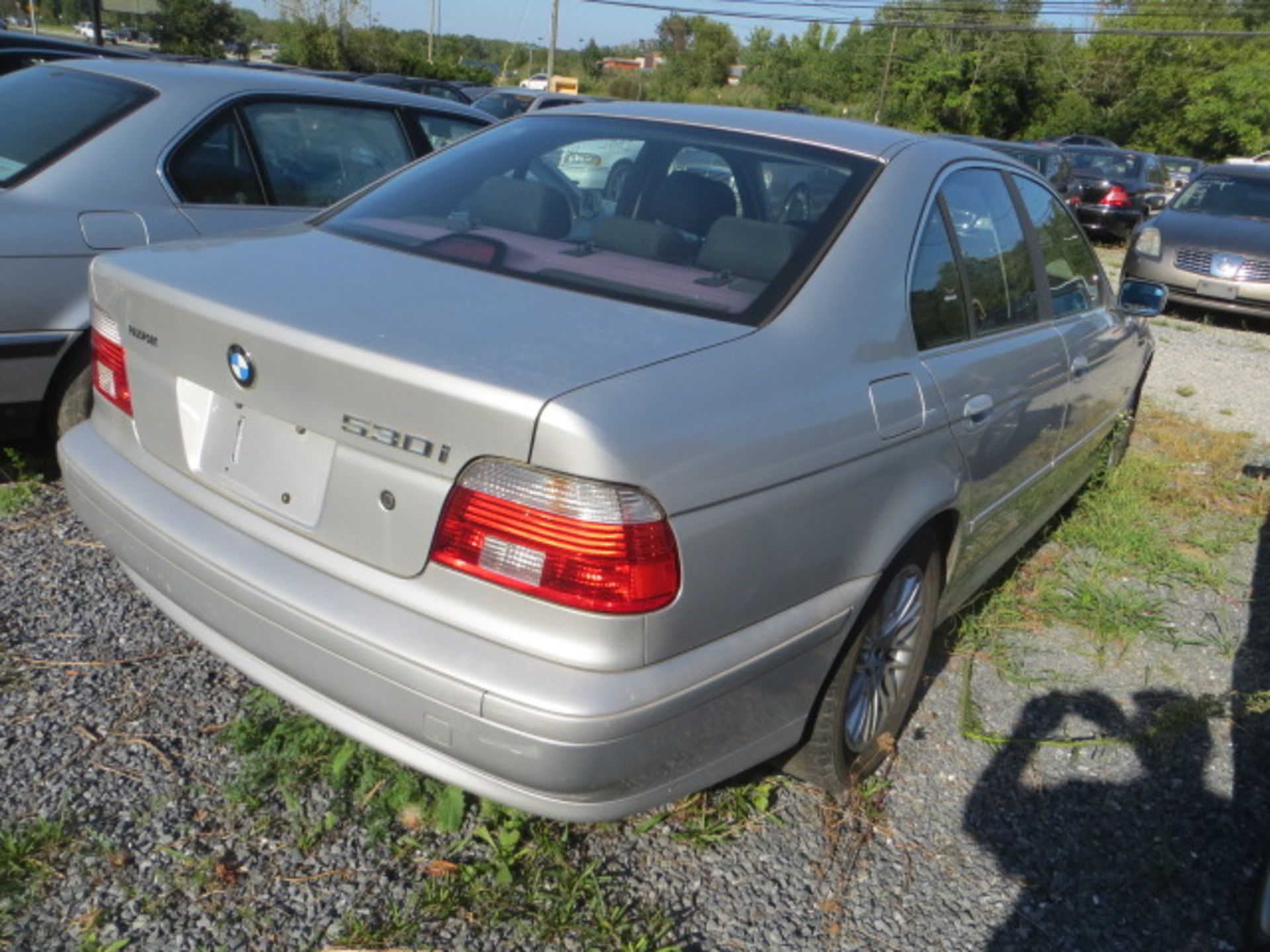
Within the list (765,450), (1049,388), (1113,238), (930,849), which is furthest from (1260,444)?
(1113,238)

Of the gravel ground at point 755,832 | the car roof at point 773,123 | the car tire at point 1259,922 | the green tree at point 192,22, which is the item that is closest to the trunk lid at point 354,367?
the gravel ground at point 755,832

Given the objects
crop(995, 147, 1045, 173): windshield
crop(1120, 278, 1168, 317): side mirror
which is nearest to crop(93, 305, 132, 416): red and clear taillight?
crop(1120, 278, 1168, 317): side mirror

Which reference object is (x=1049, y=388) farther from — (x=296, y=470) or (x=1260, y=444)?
(x=1260, y=444)

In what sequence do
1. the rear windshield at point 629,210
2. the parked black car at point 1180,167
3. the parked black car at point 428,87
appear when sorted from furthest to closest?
the parked black car at point 1180,167 → the parked black car at point 428,87 → the rear windshield at point 629,210

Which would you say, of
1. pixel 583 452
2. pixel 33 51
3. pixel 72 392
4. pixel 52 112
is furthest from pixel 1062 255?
pixel 33 51

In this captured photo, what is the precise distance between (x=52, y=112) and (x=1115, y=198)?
629 inches

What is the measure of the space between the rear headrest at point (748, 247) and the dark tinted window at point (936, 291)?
335 mm

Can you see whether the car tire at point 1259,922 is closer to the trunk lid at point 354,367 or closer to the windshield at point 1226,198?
the trunk lid at point 354,367

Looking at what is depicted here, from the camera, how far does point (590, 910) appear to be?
225 cm

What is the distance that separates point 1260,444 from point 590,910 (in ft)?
19.3

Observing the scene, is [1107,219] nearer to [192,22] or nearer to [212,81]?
[212,81]

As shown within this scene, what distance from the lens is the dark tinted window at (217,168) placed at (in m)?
3.92

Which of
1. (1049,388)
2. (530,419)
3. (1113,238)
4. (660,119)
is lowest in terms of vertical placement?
(1113,238)

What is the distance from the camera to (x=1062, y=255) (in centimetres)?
379
